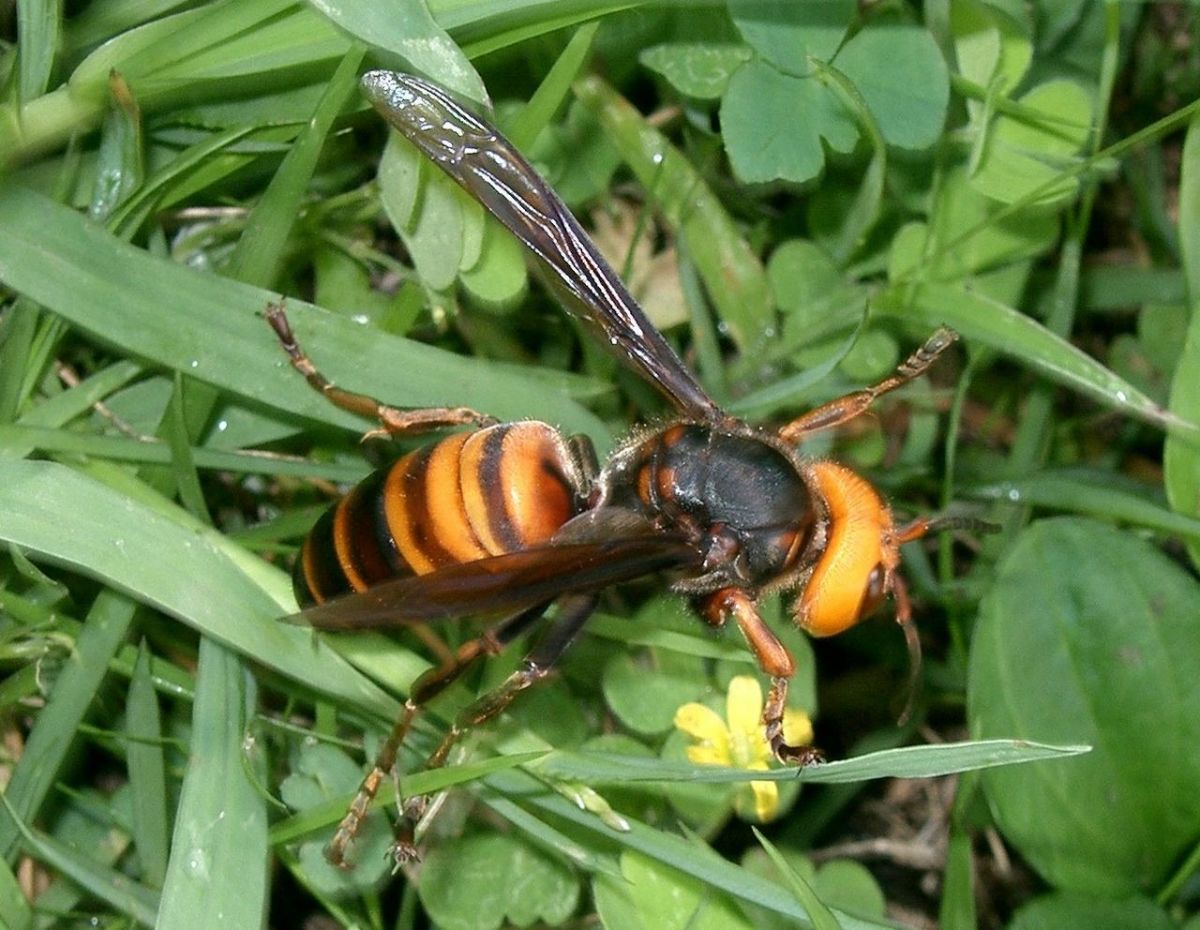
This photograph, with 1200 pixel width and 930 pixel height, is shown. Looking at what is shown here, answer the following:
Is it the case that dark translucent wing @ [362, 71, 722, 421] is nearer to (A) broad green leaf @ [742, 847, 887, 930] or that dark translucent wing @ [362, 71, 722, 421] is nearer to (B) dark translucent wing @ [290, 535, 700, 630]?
(B) dark translucent wing @ [290, 535, 700, 630]

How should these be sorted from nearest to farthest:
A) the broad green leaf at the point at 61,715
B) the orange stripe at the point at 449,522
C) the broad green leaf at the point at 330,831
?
the orange stripe at the point at 449,522 < the broad green leaf at the point at 61,715 < the broad green leaf at the point at 330,831

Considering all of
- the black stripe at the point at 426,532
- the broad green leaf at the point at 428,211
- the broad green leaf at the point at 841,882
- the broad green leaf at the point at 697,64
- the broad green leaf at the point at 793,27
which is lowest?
the broad green leaf at the point at 841,882

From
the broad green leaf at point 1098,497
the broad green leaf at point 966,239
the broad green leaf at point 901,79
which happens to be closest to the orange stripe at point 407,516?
the broad green leaf at point 901,79

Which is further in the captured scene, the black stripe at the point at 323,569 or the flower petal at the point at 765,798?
the flower petal at the point at 765,798

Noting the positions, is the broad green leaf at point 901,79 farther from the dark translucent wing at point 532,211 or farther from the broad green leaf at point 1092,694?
the broad green leaf at point 1092,694

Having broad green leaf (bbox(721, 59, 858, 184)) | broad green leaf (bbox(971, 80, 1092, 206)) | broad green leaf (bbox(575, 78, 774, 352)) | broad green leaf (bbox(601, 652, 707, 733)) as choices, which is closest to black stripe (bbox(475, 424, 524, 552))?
broad green leaf (bbox(601, 652, 707, 733))

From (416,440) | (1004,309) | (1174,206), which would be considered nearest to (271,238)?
(416,440)
